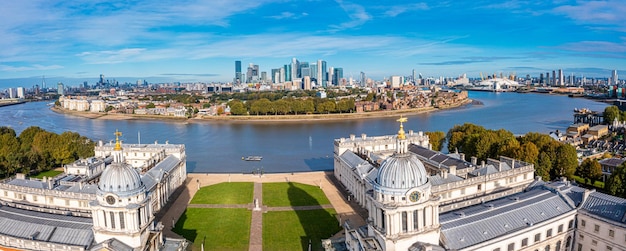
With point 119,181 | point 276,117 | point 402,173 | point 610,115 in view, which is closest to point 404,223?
point 402,173

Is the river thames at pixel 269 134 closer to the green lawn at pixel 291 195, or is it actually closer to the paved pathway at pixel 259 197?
the paved pathway at pixel 259 197

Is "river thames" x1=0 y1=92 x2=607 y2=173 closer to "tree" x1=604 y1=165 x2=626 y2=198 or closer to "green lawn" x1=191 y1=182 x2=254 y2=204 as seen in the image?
"green lawn" x1=191 y1=182 x2=254 y2=204

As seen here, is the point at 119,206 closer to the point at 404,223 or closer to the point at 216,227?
the point at 216,227

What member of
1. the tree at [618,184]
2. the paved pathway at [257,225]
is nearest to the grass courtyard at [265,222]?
the paved pathway at [257,225]

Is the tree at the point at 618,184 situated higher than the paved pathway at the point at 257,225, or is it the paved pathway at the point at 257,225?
the tree at the point at 618,184

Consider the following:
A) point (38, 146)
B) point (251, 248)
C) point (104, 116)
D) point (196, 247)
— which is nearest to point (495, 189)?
point (251, 248)

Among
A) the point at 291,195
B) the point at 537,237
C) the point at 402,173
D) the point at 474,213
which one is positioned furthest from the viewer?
the point at 291,195

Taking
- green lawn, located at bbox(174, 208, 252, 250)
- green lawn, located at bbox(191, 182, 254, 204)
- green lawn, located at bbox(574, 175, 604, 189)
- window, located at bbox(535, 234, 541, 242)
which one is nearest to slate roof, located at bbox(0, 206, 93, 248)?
green lawn, located at bbox(174, 208, 252, 250)
